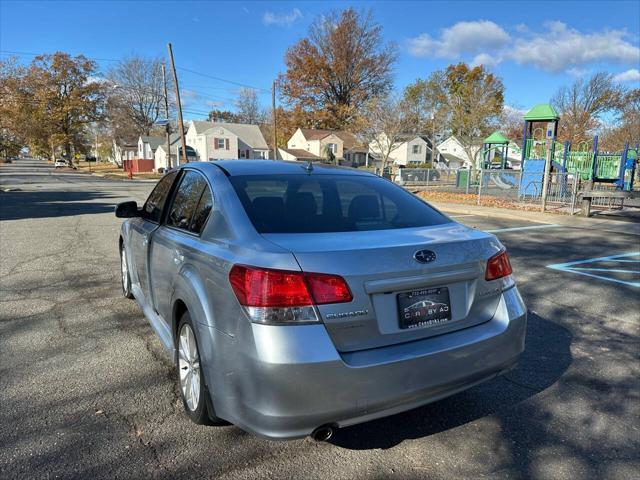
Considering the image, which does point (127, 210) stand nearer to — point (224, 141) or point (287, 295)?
point (287, 295)

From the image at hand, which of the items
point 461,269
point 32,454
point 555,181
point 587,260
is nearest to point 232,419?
point 32,454

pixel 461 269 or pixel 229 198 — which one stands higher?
pixel 229 198

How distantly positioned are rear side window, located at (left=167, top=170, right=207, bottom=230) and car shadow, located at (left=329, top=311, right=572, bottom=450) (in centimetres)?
177

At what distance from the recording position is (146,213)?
4.22 m

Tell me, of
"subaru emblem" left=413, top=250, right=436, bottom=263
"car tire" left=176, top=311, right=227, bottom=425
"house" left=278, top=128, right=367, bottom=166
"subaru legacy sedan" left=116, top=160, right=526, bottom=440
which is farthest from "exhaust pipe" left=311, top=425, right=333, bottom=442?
"house" left=278, top=128, right=367, bottom=166

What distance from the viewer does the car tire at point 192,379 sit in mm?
2588

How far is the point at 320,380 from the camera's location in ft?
6.92

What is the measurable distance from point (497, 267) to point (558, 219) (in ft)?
44.1

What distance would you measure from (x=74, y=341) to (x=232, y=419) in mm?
2550

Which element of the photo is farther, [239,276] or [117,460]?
[117,460]

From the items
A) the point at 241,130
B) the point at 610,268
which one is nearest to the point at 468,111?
the point at 610,268

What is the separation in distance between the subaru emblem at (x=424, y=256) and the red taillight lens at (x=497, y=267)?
0.46 metres

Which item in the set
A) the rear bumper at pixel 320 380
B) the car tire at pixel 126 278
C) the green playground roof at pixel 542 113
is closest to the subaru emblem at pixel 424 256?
the rear bumper at pixel 320 380

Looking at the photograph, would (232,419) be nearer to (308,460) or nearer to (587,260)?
(308,460)
